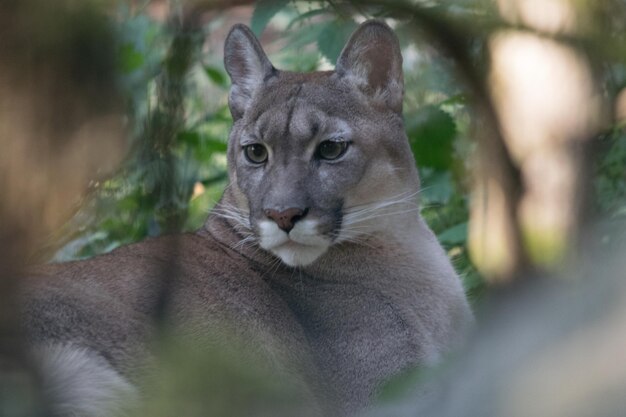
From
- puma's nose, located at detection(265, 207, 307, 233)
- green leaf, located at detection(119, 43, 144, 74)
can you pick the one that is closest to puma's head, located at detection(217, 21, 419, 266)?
puma's nose, located at detection(265, 207, 307, 233)

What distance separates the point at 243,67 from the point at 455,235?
1292 millimetres

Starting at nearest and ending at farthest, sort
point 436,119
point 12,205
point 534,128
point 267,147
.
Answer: point 12,205 < point 534,128 < point 267,147 < point 436,119

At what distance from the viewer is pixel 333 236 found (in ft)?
13.1

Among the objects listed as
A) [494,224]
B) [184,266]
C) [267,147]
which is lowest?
[184,266]

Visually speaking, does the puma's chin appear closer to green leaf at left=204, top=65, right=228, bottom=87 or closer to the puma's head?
the puma's head

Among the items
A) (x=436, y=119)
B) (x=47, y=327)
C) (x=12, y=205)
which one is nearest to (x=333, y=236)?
(x=436, y=119)

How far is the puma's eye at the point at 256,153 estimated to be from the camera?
422cm

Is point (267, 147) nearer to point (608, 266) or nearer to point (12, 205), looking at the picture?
point (12, 205)

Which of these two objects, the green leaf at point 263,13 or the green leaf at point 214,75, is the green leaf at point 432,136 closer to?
the green leaf at point 263,13

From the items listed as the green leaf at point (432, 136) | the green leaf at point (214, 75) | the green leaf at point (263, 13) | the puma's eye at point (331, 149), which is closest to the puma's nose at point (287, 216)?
the puma's eye at point (331, 149)

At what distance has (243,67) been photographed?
4484 millimetres

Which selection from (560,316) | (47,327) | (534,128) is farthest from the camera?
(47,327)

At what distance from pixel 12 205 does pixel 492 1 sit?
1036mm

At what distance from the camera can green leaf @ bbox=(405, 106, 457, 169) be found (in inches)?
180
